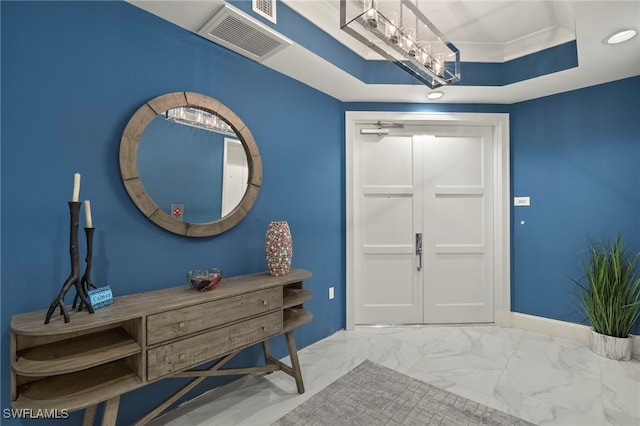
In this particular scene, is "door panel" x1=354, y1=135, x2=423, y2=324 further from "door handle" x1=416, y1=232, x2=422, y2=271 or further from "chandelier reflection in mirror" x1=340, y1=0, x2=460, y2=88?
"chandelier reflection in mirror" x1=340, y1=0, x2=460, y2=88

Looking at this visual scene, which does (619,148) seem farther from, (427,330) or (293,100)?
(293,100)

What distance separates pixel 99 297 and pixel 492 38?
373 centimetres

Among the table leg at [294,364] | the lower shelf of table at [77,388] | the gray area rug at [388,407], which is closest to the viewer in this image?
the lower shelf of table at [77,388]

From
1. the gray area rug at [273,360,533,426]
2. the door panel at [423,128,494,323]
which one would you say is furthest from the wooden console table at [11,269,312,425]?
the door panel at [423,128,494,323]

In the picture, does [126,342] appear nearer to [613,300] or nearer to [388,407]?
[388,407]

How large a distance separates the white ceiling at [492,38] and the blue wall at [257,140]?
143mm

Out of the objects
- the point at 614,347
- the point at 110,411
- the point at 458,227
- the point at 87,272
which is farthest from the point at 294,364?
the point at 614,347

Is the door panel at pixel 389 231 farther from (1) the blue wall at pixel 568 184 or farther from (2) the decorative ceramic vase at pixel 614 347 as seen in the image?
(2) the decorative ceramic vase at pixel 614 347

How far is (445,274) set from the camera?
11.3 feet

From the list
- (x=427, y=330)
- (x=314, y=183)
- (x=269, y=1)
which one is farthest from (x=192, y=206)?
(x=427, y=330)

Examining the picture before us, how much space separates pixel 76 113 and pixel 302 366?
2.33 metres

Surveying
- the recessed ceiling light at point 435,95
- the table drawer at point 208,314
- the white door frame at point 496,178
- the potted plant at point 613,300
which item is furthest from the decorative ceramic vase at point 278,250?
the potted plant at point 613,300

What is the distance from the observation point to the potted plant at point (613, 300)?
8.50ft

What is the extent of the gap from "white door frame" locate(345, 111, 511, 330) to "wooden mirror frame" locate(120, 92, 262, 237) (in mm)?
1308
